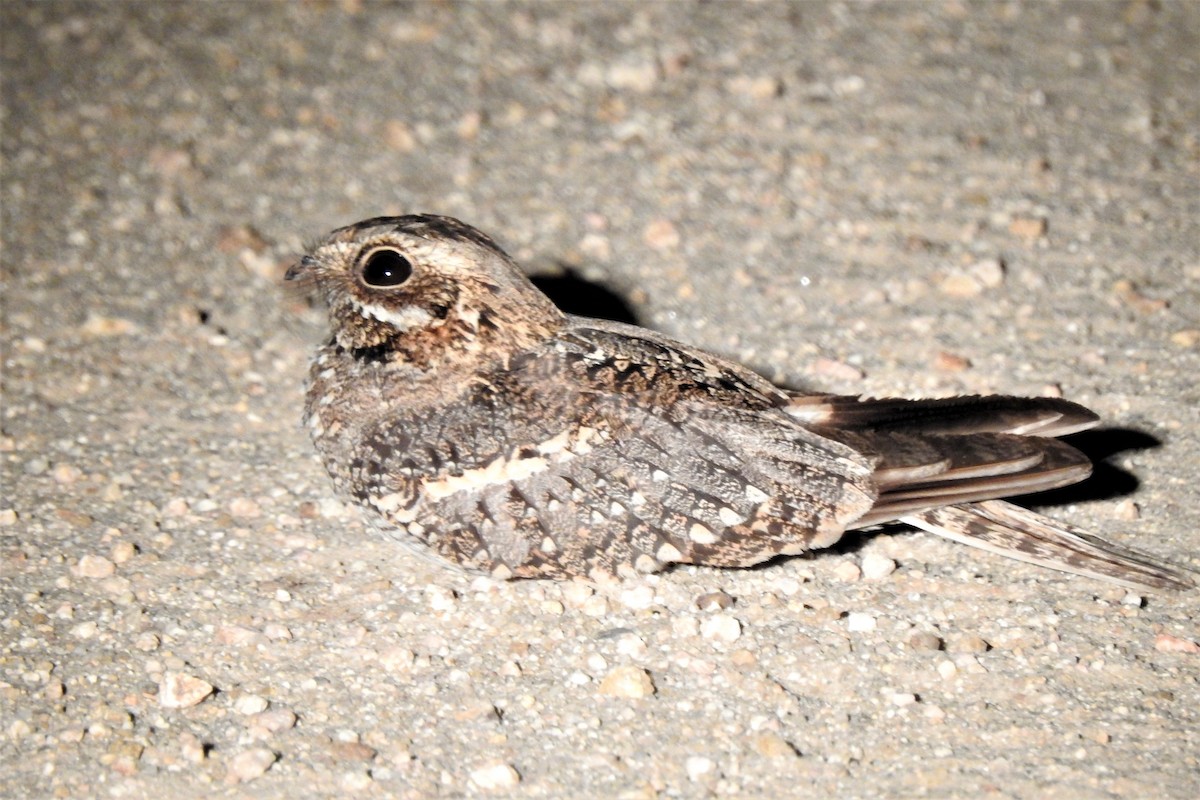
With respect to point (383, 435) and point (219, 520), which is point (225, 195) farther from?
point (383, 435)

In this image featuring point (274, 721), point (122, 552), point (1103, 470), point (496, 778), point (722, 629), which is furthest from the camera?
point (1103, 470)

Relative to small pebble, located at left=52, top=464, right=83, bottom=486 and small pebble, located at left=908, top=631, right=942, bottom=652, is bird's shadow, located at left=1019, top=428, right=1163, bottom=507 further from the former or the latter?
small pebble, located at left=52, top=464, right=83, bottom=486

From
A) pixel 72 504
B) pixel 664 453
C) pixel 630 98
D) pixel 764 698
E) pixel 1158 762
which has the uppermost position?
pixel 630 98

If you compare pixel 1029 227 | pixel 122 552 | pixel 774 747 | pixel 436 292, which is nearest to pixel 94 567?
pixel 122 552

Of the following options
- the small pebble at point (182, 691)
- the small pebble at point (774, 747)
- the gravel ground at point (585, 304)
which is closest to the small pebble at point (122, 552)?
the gravel ground at point (585, 304)

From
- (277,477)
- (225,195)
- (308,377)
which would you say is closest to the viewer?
(308,377)

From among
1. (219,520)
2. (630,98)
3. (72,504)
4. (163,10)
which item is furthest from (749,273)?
(163,10)

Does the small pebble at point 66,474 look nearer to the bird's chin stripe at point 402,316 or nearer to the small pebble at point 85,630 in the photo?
the small pebble at point 85,630

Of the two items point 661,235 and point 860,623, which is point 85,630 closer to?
point 860,623
